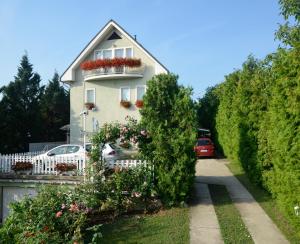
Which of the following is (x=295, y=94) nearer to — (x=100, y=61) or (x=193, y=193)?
(x=193, y=193)

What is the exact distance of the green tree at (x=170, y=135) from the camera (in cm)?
1199

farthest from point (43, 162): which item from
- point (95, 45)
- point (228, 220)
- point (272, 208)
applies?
point (95, 45)

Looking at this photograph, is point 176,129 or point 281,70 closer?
point 281,70

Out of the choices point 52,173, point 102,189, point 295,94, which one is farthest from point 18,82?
point 295,94

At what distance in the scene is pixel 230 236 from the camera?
9000mm

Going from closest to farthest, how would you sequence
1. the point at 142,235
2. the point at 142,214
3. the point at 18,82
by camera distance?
the point at 142,235 < the point at 142,214 < the point at 18,82

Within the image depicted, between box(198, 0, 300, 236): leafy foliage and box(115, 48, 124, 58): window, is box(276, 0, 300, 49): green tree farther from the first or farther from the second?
box(115, 48, 124, 58): window

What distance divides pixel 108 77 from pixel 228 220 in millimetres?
20795

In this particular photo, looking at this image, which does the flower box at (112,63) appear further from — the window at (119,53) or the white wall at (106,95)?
the window at (119,53)

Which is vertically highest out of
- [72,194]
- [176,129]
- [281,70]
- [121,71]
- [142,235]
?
[121,71]

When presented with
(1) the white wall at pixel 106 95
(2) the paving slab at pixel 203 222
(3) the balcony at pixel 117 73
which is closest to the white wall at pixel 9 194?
(2) the paving slab at pixel 203 222

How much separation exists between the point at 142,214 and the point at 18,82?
29.7 m

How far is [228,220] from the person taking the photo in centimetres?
1026

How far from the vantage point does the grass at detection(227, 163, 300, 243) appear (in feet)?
29.5
